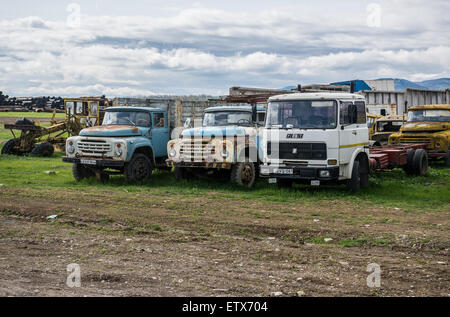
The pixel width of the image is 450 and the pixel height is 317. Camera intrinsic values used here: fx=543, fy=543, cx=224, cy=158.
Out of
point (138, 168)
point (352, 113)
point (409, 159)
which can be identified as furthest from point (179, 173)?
point (409, 159)

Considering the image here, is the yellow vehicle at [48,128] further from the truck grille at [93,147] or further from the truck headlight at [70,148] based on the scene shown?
the truck grille at [93,147]

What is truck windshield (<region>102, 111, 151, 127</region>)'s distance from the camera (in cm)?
1609

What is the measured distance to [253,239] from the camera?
8.69 metres

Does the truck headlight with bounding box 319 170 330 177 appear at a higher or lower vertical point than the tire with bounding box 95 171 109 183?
higher

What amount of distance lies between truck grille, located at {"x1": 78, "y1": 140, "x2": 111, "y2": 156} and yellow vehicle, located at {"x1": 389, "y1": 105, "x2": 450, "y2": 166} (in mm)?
10134

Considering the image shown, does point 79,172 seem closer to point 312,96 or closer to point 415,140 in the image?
point 312,96

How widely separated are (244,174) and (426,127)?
7974mm

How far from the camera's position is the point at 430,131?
62.0ft

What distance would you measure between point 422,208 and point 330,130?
8.76 ft

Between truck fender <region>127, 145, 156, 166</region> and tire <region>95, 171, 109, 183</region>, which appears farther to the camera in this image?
tire <region>95, 171, 109, 183</region>

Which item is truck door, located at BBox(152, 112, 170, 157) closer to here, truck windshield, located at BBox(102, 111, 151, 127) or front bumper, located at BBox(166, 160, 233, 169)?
truck windshield, located at BBox(102, 111, 151, 127)

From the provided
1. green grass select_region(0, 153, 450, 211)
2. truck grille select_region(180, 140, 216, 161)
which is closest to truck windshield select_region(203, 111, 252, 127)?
truck grille select_region(180, 140, 216, 161)

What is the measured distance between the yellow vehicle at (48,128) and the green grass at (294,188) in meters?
5.58
